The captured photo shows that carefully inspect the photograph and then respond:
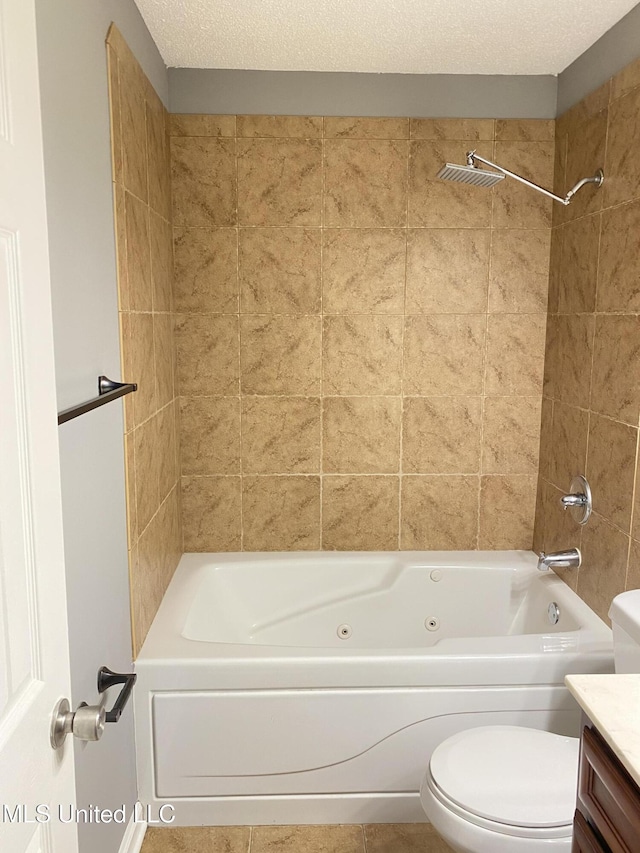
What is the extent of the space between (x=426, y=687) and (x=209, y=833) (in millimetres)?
814

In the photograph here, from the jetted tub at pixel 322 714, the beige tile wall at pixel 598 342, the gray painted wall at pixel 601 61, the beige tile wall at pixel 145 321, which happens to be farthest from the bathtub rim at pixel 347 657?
the gray painted wall at pixel 601 61

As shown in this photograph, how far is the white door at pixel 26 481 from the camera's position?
2.65ft

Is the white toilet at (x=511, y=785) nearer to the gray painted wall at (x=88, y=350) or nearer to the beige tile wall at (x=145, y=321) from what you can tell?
the gray painted wall at (x=88, y=350)

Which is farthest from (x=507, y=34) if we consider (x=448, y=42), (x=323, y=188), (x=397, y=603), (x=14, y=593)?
(x=14, y=593)

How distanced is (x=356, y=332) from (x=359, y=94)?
946mm

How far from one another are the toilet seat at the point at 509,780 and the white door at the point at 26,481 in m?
0.99

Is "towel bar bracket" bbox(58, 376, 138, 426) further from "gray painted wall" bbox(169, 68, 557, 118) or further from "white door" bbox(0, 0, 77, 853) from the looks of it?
"gray painted wall" bbox(169, 68, 557, 118)

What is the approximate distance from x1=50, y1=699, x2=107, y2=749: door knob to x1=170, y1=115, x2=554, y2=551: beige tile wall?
2.08 metres

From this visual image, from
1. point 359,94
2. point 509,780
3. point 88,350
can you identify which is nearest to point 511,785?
point 509,780

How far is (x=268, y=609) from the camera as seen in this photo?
298cm

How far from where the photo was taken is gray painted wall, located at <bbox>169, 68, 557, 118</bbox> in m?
2.81

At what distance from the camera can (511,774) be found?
1701 mm

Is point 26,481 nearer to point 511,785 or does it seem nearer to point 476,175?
point 511,785

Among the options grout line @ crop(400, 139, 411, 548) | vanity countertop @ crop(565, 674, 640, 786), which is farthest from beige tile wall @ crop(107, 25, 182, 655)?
vanity countertop @ crop(565, 674, 640, 786)
